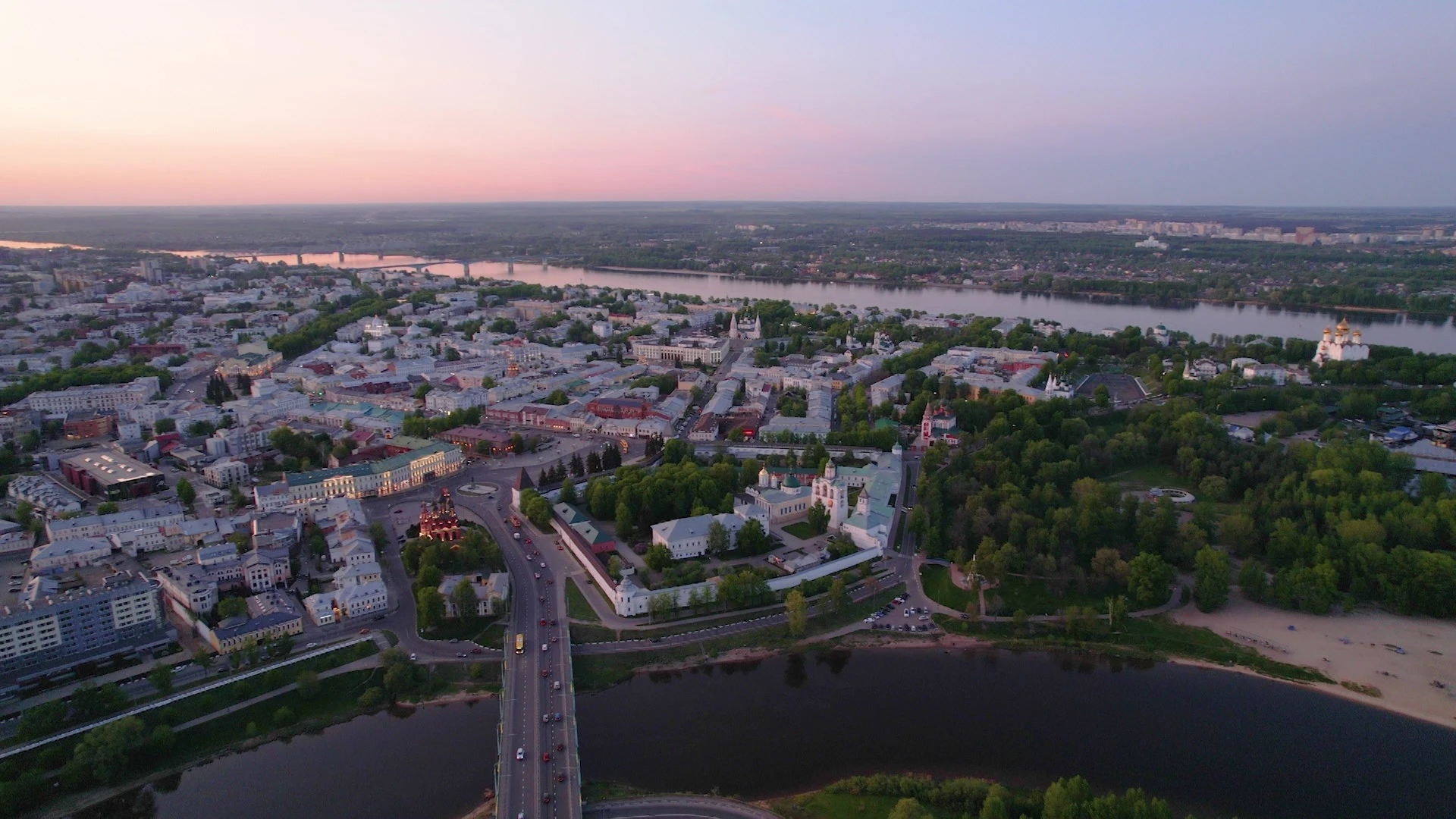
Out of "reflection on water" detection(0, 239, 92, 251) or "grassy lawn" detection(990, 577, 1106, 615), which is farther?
"reflection on water" detection(0, 239, 92, 251)

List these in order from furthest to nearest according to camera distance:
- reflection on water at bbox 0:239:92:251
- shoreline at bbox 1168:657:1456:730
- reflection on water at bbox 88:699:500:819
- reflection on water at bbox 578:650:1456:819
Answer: reflection on water at bbox 0:239:92:251, shoreline at bbox 1168:657:1456:730, reflection on water at bbox 578:650:1456:819, reflection on water at bbox 88:699:500:819

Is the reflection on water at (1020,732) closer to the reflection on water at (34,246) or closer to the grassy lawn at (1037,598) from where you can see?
the grassy lawn at (1037,598)

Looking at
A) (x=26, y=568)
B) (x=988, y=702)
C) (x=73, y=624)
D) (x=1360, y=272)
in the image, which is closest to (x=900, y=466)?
(x=988, y=702)

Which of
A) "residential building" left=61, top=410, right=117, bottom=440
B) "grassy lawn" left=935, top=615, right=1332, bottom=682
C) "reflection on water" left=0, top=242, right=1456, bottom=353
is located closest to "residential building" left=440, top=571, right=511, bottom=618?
"grassy lawn" left=935, top=615, right=1332, bottom=682

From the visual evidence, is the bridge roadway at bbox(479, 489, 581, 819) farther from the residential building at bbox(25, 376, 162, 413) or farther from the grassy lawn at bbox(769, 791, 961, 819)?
the residential building at bbox(25, 376, 162, 413)

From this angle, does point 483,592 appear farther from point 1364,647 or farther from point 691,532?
point 1364,647

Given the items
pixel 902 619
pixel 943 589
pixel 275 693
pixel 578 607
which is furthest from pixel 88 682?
pixel 943 589
